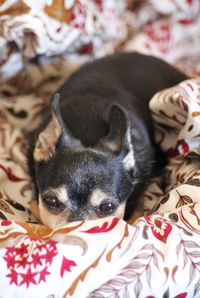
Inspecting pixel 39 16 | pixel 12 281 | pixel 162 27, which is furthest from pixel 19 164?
pixel 162 27

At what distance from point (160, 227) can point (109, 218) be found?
0.12 meters

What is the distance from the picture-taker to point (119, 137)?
1277 mm

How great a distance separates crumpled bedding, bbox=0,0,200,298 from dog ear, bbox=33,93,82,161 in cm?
17

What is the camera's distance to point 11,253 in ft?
3.24

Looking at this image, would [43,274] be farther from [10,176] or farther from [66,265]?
[10,176]

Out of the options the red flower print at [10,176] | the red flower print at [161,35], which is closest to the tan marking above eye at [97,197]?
the red flower print at [10,176]

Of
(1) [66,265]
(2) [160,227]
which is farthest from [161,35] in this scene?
(1) [66,265]

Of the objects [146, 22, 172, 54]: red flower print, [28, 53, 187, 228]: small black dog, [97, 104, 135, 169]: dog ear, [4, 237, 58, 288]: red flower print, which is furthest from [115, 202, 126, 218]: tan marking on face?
[146, 22, 172, 54]: red flower print

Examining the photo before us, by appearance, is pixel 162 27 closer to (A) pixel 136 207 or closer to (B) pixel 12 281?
(A) pixel 136 207

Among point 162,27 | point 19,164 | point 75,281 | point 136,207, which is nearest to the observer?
point 75,281

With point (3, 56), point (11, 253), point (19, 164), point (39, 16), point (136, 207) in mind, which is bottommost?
point (136, 207)

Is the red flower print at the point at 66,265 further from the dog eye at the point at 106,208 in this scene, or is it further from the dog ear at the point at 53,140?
the dog ear at the point at 53,140

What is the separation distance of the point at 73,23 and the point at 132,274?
894 millimetres

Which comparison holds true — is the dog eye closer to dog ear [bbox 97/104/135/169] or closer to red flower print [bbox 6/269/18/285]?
dog ear [bbox 97/104/135/169]
